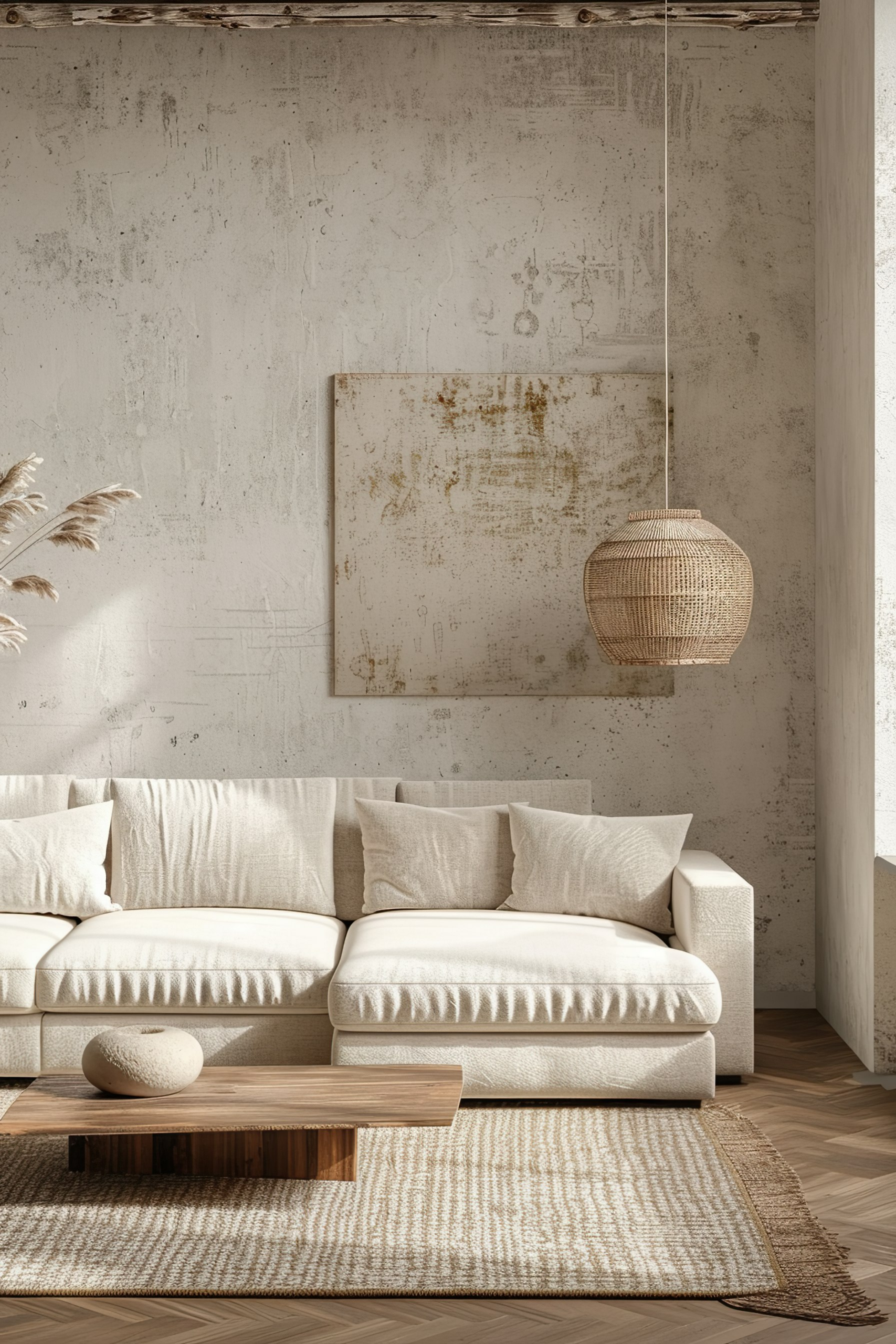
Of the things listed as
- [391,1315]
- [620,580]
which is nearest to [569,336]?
[620,580]

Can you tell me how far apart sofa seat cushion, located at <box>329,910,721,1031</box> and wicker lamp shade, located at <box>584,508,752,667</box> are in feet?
3.46

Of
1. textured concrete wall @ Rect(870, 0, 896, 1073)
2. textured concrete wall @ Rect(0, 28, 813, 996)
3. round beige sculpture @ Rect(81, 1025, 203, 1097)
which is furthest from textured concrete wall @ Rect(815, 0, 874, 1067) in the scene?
round beige sculpture @ Rect(81, 1025, 203, 1097)

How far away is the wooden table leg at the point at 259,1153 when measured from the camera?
10.6 ft

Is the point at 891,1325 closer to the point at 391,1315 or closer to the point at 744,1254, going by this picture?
the point at 744,1254

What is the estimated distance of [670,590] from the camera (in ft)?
14.1

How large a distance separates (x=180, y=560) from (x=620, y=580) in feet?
5.85

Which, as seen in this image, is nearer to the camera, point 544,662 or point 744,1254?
point 744,1254

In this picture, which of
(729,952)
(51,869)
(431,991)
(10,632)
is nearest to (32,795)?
(51,869)

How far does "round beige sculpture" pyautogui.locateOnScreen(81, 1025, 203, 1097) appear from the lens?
124 inches

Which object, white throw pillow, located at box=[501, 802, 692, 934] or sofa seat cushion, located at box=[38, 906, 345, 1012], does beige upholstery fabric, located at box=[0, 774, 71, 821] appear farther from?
white throw pillow, located at box=[501, 802, 692, 934]

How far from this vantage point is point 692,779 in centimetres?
515

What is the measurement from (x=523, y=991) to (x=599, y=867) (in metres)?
0.70

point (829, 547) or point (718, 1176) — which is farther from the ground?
point (829, 547)

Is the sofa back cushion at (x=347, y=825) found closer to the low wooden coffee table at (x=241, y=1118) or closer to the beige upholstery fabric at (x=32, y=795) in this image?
the beige upholstery fabric at (x=32, y=795)
